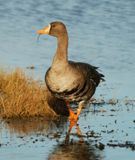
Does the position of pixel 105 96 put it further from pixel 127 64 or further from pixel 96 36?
pixel 96 36

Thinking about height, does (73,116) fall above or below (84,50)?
below

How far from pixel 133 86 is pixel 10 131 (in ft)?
15.5

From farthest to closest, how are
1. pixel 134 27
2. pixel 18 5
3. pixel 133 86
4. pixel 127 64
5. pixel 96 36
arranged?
pixel 18 5 → pixel 134 27 → pixel 96 36 → pixel 127 64 → pixel 133 86

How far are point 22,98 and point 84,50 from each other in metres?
7.23

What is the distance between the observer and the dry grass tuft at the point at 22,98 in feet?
46.8

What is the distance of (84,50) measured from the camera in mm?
21516

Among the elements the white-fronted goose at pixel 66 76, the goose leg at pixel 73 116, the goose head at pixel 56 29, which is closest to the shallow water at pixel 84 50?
the goose leg at pixel 73 116

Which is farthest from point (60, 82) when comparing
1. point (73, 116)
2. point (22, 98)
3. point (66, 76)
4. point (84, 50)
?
point (84, 50)

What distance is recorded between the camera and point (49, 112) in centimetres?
1466

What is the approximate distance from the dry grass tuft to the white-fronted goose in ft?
1.54

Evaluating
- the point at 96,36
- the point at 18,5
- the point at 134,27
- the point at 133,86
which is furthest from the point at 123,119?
the point at 18,5

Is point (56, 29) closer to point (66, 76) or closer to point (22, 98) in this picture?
point (66, 76)

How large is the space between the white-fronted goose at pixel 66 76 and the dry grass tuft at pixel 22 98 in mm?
470

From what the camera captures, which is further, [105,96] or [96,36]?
[96,36]
